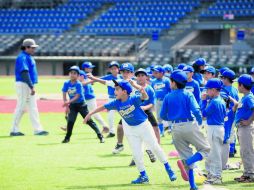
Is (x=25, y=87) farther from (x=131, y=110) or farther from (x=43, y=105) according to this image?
(x=43, y=105)

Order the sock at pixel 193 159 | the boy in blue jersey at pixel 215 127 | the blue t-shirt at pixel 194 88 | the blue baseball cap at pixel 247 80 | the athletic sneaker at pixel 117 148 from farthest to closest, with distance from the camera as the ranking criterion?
the blue t-shirt at pixel 194 88 → the athletic sneaker at pixel 117 148 → the blue baseball cap at pixel 247 80 → the boy in blue jersey at pixel 215 127 → the sock at pixel 193 159

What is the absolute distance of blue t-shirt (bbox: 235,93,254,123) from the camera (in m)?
11.7

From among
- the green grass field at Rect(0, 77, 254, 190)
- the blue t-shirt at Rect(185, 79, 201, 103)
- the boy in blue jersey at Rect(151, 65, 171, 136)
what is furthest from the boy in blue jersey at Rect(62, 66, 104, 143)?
the blue t-shirt at Rect(185, 79, 201, 103)

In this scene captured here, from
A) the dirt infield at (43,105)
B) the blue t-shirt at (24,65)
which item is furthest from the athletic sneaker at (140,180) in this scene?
the dirt infield at (43,105)

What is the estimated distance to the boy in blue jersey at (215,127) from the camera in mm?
11430

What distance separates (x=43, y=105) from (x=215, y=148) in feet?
60.2

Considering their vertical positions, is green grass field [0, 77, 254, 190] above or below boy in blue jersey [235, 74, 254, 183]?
below

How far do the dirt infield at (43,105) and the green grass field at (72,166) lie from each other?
7.16 m

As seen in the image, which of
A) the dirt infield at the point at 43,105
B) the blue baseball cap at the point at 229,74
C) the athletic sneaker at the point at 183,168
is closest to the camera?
the athletic sneaker at the point at 183,168

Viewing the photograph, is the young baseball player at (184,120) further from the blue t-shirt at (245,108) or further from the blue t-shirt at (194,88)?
the blue t-shirt at (194,88)

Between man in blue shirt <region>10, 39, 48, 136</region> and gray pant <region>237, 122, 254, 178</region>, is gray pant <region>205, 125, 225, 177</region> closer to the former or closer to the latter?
gray pant <region>237, 122, 254, 178</region>

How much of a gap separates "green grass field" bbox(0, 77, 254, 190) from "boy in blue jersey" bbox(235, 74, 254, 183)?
1.12 feet

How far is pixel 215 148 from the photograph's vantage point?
452 inches

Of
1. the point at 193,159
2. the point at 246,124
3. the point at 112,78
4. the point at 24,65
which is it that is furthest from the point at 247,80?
the point at 24,65
